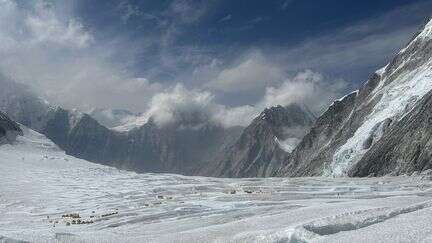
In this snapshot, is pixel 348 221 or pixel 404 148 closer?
pixel 348 221

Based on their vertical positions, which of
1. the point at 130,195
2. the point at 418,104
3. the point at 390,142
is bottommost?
the point at 130,195

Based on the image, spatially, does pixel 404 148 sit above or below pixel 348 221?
above

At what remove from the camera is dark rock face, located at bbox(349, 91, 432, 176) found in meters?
141

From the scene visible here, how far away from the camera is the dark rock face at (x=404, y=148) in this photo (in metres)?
141

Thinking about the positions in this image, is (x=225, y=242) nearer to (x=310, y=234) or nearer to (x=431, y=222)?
(x=310, y=234)

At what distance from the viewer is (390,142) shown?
6383 inches

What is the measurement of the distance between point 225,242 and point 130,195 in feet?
151

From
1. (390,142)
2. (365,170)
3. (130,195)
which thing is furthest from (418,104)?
(130,195)

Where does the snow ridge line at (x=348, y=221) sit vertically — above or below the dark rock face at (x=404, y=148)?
below

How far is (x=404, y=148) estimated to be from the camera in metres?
151

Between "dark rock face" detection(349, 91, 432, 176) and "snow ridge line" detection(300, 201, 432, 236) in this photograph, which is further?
"dark rock face" detection(349, 91, 432, 176)

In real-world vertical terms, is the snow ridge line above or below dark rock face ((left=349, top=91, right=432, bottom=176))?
below

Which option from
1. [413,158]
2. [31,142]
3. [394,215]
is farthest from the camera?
[31,142]

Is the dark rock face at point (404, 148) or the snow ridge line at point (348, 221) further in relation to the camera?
the dark rock face at point (404, 148)
